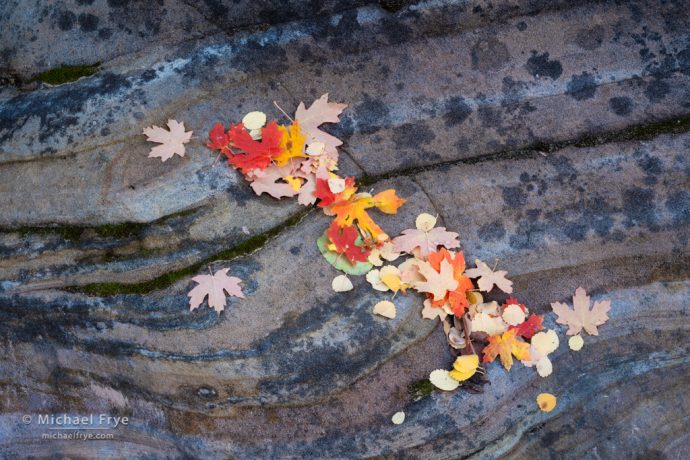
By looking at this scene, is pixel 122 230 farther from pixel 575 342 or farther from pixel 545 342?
pixel 575 342

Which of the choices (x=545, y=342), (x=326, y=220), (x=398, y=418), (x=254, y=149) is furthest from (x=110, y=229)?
(x=545, y=342)

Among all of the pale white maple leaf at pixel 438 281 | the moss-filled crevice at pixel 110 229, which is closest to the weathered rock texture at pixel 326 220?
the moss-filled crevice at pixel 110 229

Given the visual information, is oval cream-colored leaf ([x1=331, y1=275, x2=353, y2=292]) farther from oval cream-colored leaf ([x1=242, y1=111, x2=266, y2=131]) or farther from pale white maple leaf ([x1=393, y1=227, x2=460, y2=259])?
oval cream-colored leaf ([x1=242, y1=111, x2=266, y2=131])

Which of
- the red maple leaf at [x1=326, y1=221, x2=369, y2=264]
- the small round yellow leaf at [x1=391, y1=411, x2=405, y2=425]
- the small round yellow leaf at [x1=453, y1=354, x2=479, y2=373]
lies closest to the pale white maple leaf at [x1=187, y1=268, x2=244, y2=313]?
the red maple leaf at [x1=326, y1=221, x2=369, y2=264]

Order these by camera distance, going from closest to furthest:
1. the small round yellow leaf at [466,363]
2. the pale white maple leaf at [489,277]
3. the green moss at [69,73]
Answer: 1. the small round yellow leaf at [466,363]
2. the pale white maple leaf at [489,277]
3. the green moss at [69,73]

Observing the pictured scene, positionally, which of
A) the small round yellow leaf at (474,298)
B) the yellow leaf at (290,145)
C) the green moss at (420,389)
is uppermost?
the yellow leaf at (290,145)

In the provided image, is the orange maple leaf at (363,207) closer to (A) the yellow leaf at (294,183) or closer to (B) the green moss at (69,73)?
(A) the yellow leaf at (294,183)
